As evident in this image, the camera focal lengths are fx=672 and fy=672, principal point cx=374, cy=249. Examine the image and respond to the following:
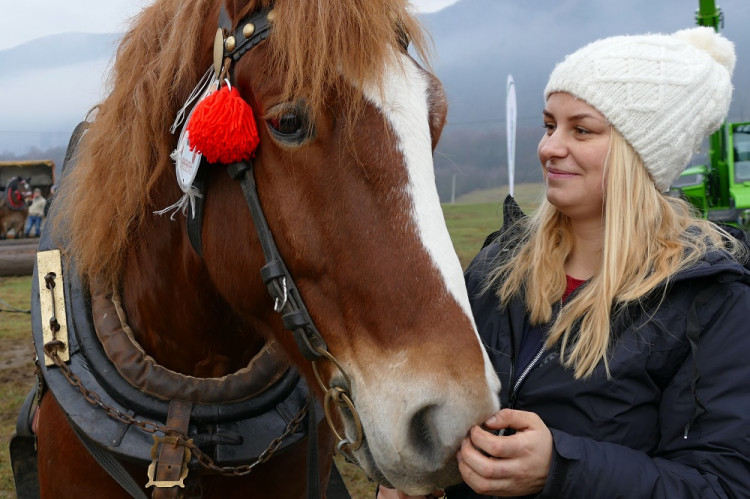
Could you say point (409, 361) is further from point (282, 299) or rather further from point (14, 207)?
point (14, 207)

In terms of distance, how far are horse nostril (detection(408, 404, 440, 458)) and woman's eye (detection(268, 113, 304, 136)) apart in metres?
0.59

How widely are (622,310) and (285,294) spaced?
2.37 feet

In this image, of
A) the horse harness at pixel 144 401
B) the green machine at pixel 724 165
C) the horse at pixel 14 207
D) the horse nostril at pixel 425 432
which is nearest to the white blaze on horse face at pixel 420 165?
the horse nostril at pixel 425 432

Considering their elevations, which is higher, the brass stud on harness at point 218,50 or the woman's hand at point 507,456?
the brass stud on harness at point 218,50

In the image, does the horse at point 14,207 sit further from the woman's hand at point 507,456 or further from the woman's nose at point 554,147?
the woman's hand at point 507,456

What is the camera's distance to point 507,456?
1.23m

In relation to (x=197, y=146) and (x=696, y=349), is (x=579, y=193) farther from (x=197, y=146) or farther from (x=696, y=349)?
(x=197, y=146)

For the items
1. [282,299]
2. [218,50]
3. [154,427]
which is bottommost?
[154,427]

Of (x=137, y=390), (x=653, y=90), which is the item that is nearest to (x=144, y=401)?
(x=137, y=390)

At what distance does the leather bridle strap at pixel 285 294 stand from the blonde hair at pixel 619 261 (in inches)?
20.7

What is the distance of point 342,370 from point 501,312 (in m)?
0.50

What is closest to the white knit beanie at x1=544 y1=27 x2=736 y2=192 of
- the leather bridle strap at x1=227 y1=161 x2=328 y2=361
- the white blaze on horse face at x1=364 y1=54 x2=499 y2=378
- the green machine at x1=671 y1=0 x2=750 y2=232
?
the white blaze on horse face at x1=364 y1=54 x2=499 y2=378

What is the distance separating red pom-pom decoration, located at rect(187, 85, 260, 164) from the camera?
1.36 m

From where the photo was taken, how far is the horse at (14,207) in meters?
13.5
